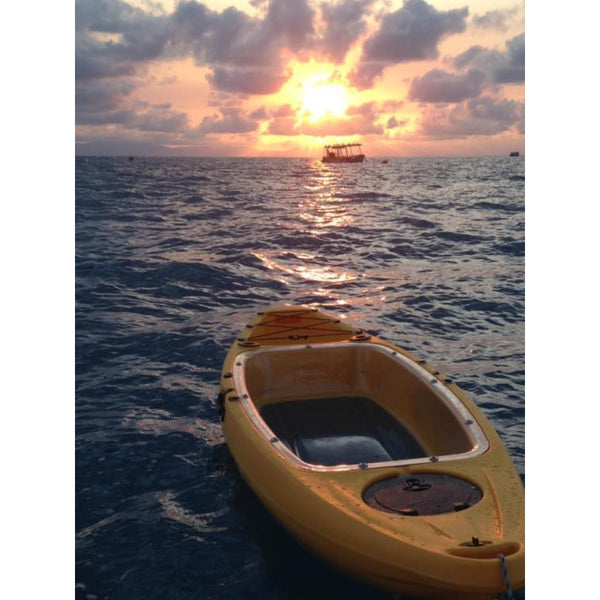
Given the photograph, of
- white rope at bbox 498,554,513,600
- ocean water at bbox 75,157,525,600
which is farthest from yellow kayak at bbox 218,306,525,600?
ocean water at bbox 75,157,525,600

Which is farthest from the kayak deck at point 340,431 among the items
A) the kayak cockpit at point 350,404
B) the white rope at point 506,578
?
the white rope at point 506,578

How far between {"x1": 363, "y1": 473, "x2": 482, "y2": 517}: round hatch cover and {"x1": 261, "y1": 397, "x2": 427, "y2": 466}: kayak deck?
161 cm

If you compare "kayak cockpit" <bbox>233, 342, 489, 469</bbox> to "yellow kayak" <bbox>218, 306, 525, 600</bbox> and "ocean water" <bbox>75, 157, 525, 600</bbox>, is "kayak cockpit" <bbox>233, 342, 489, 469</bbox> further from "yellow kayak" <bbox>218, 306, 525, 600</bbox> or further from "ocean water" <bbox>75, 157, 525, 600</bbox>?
"ocean water" <bbox>75, 157, 525, 600</bbox>

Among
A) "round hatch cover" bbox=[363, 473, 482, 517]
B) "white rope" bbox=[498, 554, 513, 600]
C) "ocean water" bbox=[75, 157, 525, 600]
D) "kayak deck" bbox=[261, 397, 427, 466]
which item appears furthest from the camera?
"kayak deck" bbox=[261, 397, 427, 466]

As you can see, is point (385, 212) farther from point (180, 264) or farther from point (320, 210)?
point (180, 264)

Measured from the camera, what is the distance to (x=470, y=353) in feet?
34.7

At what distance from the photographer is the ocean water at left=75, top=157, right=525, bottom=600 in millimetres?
5438

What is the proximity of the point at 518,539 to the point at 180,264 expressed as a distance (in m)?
14.5

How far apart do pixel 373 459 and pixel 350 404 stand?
1279 millimetres

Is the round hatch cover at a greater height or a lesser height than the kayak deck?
greater

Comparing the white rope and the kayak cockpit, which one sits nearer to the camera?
the white rope

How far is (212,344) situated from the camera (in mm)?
11102
